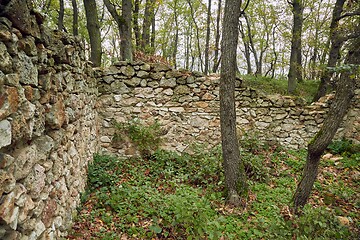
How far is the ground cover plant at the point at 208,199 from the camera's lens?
9.11 ft

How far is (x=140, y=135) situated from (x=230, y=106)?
2204mm

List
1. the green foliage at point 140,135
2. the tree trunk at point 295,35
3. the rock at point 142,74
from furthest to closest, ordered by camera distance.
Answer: the tree trunk at point 295,35 → the rock at point 142,74 → the green foliage at point 140,135

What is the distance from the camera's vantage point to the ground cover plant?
2775 millimetres

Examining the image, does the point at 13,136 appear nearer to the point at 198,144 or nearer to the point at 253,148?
the point at 198,144

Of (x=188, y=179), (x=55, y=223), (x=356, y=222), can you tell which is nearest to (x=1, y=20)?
(x=55, y=223)

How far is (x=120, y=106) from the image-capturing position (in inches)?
199

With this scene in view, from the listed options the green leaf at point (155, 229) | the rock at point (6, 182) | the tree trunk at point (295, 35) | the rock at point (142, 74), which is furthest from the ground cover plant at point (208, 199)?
the tree trunk at point (295, 35)

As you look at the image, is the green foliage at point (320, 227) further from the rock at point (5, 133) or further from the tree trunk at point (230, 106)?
the rock at point (5, 133)

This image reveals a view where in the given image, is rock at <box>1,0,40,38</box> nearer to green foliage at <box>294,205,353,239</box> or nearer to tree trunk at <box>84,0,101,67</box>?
green foliage at <box>294,205,353,239</box>

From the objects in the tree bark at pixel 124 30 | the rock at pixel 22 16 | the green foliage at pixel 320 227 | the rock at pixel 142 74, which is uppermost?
the tree bark at pixel 124 30

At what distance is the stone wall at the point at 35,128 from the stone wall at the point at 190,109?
6.65 feet

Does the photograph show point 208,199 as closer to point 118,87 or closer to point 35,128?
point 35,128

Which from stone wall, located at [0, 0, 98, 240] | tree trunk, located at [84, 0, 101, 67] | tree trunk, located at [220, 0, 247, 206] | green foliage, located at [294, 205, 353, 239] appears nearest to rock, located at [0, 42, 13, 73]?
stone wall, located at [0, 0, 98, 240]

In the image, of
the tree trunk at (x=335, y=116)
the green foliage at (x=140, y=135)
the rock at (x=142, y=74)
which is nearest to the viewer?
the tree trunk at (x=335, y=116)
